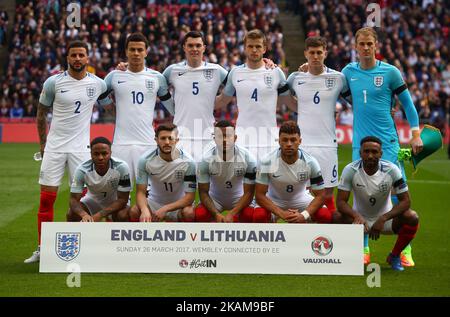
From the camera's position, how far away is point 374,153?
8320 mm

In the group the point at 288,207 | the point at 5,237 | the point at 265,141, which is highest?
the point at 265,141

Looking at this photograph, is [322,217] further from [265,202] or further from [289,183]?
[265,202]

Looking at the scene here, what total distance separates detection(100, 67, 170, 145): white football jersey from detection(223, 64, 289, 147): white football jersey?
934 mm

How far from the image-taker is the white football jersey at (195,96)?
9539 millimetres

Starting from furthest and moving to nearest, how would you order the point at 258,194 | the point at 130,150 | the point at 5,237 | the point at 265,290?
the point at 5,237, the point at 130,150, the point at 258,194, the point at 265,290

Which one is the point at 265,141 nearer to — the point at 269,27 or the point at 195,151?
the point at 195,151

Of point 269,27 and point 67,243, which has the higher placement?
point 269,27

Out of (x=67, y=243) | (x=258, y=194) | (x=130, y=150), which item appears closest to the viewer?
(x=67, y=243)

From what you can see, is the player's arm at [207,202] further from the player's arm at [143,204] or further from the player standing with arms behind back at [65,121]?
the player standing with arms behind back at [65,121]

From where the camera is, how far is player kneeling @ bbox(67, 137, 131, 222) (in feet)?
28.0

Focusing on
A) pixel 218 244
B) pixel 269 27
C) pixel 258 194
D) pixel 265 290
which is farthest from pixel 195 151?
pixel 269 27

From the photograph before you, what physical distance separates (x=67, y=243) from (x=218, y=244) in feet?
4.47

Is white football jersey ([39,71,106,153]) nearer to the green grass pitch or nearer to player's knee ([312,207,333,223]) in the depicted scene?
the green grass pitch

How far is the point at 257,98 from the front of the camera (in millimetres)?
9414
